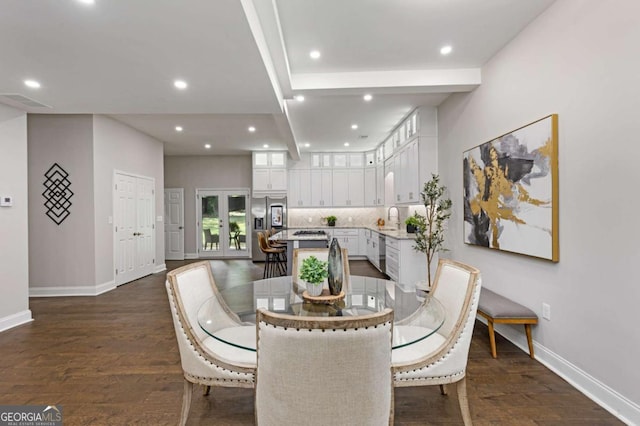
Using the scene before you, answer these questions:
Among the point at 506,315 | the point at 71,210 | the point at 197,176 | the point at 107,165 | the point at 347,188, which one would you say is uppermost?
the point at 197,176

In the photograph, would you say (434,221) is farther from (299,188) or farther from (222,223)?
(222,223)

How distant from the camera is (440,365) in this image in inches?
68.4

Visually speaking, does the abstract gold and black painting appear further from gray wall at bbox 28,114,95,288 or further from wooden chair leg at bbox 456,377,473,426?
gray wall at bbox 28,114,95,288

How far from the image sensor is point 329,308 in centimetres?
195

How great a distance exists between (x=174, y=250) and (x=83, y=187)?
4.04 meters

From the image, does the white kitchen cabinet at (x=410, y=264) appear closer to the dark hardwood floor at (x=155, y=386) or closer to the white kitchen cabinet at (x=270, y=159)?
the dark hardwood floor at (x=155, y=386)

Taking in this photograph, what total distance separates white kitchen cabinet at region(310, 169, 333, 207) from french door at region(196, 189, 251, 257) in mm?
1911

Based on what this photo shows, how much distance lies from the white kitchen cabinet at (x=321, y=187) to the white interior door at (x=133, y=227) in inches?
151

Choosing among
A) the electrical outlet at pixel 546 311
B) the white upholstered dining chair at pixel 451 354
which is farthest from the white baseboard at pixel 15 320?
the electrical outlet at pixel 546 311

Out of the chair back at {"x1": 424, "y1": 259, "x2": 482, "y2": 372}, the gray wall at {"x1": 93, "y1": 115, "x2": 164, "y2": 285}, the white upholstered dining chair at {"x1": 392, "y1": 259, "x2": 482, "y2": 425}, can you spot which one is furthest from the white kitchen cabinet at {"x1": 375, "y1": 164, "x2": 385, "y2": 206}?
the white upholstered dining chair at {"x1": 392, "y1": 259, "x2": 482, "y2": 425}

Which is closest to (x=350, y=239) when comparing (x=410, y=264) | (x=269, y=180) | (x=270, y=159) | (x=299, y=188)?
(x=299, y=188)

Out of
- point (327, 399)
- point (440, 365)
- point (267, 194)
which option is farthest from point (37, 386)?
point (267, 194)

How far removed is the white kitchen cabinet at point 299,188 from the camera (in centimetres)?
852

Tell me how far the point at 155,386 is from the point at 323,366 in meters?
2.02
